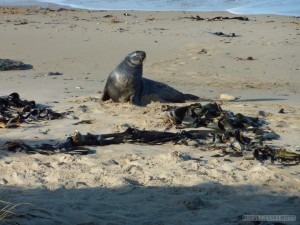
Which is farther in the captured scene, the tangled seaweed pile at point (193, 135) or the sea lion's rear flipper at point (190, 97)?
the sea lion's rear flipper at point (190, 97)

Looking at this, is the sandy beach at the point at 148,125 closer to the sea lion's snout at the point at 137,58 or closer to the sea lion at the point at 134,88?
the sea lion at the point at 134,88

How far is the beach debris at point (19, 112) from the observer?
6305 mm

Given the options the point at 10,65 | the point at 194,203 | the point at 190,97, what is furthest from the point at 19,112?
the point at 10,65

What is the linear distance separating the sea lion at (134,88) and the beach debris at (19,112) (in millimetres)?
1082

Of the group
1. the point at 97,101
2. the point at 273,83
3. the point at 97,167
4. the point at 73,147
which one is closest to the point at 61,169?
the point at 97,167

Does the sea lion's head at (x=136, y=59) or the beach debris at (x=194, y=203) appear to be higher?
the sea lion's head at (x=136, y=59)

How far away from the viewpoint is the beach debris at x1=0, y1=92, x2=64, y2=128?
6305mm

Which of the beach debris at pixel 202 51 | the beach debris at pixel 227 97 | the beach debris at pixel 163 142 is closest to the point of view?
the beach debris at pixel 163 142

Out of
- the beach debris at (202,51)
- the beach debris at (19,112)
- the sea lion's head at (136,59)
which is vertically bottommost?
the beach debris at (19,112)

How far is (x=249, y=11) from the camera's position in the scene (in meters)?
20.4

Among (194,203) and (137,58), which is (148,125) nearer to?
(137,58)

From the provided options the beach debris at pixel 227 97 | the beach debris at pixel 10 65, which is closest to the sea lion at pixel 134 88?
the beach debris at pixel 227 97

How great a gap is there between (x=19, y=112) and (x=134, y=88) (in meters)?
1.72

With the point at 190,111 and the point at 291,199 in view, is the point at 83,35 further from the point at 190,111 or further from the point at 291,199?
the point at 291,199
